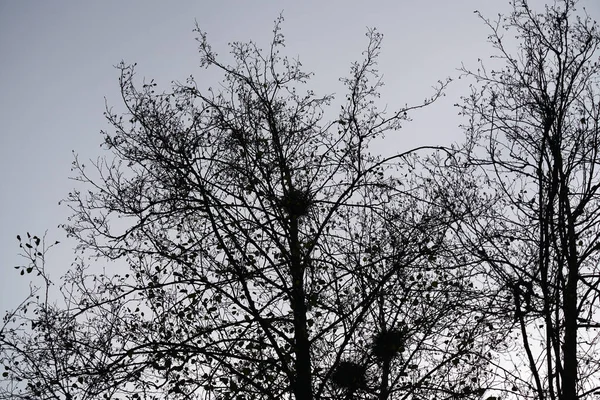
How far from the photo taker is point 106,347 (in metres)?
8.22

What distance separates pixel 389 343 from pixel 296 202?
7.92 feet

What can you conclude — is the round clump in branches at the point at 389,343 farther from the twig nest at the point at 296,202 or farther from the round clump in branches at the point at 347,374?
the twig nest at the point at 296,202

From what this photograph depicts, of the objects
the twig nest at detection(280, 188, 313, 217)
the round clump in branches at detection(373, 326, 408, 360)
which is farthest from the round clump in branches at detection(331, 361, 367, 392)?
the twig nest at detection(280, 188, 313, 217)

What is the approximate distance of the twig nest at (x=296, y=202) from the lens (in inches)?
344

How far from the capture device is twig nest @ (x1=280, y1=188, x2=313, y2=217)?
28.7 feet

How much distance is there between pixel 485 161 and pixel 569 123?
1305 mm

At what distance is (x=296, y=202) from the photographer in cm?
879

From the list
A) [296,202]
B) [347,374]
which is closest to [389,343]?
[347,374]

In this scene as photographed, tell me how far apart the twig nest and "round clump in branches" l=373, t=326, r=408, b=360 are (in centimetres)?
213

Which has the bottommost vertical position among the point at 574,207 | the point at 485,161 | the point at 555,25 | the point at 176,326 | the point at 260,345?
the point at 260,345

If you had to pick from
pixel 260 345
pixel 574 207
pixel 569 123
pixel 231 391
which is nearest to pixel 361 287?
pixel 260 345

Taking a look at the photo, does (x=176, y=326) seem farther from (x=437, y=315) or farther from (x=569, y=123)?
(x=569, y=123)

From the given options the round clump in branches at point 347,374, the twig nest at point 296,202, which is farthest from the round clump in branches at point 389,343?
the twig nest at point 296,202

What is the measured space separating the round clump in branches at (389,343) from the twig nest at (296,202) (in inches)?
83.7
